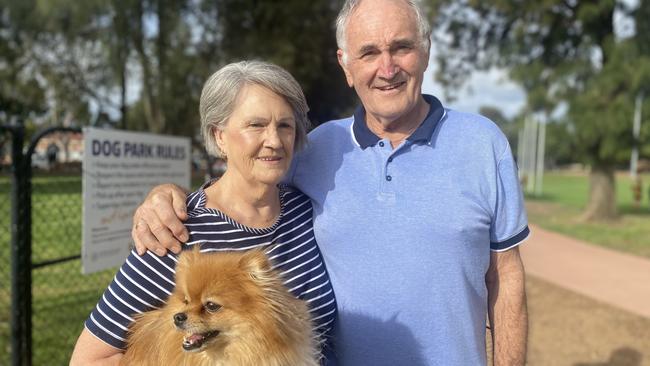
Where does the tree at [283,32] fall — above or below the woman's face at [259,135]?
above

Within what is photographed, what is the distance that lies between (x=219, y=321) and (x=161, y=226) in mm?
442

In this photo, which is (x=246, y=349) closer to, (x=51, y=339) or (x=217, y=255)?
(x=217, y=255)

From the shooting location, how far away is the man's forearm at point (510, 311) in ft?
8.13

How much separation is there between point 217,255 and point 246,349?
14.4 inches

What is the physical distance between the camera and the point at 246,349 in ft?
6.82

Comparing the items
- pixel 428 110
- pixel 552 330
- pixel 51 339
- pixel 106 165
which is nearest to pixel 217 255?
pixel 428 110

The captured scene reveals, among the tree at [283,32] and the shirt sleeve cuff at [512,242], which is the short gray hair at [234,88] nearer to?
the shirt sleeve cuff at [512,242]

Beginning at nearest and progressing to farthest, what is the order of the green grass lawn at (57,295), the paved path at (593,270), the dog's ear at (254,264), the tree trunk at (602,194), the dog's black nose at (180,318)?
1. the dog's black nose at (180,318)
2. the dog's ear at (254,264)
3. the green grass lawn at (57,295)
4. the paved path at (593,270)
5. the tree trunk at (602,194)

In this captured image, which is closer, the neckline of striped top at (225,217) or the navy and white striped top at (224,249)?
the navy and white striped top at (224,249)

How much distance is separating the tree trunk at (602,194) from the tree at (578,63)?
30 millimetres

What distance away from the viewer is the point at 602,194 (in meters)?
19.1

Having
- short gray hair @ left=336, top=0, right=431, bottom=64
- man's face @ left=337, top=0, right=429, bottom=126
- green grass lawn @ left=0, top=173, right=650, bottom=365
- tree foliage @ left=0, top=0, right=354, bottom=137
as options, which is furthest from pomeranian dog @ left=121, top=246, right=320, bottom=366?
tree foliage @ left=0, top=0, right=354, bottom=137

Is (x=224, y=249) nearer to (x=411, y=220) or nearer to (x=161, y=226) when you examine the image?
(x=161, y=226)

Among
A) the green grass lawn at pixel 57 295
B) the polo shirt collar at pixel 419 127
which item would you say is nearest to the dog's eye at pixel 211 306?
the polo shirt collar at pixel 419 127
